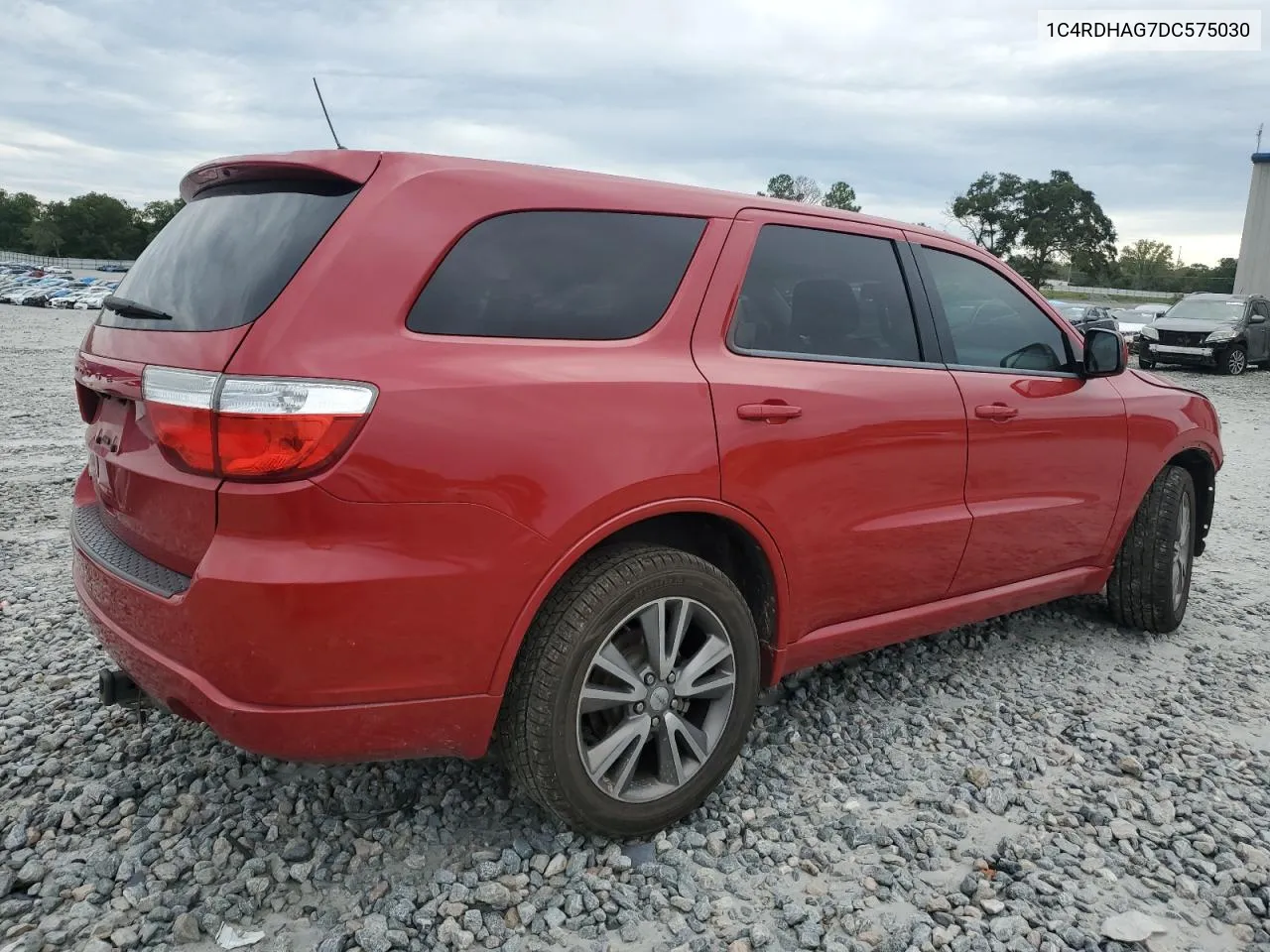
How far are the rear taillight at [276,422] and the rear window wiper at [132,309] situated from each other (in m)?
0.45

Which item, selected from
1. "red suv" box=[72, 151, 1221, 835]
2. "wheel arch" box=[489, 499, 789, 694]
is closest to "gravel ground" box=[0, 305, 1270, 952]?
"red suv" box=[72, 151, 1221, 835]

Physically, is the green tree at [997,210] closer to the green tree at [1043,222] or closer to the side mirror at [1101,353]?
the green tree at [1043,222]

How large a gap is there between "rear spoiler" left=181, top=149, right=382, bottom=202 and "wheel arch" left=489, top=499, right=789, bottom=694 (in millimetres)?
1019

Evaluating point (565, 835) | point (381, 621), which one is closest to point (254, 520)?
point (381, 621)

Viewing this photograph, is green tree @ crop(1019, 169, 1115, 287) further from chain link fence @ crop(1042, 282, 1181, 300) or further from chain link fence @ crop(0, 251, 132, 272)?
chain link fence @ crop(0, 251, 132, 272)

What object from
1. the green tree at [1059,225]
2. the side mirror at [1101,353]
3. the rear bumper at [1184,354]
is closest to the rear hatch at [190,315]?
the side mirror at [1101,353]

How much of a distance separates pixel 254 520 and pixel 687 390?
1.10 metres

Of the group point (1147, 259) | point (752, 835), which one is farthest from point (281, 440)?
point (1147, 259)

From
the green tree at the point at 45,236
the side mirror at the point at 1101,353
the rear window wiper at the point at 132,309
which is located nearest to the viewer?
the rear window wiper at the point at 132,309

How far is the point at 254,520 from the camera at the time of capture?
2.02 m

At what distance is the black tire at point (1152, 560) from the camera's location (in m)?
4.27

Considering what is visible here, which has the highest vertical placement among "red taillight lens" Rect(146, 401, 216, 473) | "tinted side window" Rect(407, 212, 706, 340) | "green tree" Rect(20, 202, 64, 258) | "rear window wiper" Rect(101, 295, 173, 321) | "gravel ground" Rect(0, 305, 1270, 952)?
"green tree" Rect(20, 202, 64, 258)

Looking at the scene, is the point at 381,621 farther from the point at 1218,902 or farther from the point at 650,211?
the point at 1218,902

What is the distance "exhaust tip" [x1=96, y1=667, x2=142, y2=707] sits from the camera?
2451mm
